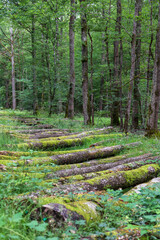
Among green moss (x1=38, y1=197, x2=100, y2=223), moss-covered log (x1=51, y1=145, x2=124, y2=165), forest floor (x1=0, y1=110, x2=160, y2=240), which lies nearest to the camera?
forest floor (x1=0, y1=110, x2=160, y2=240)

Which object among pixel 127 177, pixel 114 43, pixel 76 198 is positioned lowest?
pixel 127 177

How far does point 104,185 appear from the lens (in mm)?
3852

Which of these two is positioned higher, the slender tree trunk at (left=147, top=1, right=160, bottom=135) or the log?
the slender tree trunk at (left=147, top=1, right=160, bottom=135)

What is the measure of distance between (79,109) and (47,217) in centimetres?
3520

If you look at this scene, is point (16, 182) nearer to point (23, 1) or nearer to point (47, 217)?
point (47, 217)

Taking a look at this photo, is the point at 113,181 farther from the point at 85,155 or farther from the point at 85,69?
the point at 85,69

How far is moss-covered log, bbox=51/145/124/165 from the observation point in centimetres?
520

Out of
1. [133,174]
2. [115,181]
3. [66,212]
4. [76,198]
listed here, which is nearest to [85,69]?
[133,174]

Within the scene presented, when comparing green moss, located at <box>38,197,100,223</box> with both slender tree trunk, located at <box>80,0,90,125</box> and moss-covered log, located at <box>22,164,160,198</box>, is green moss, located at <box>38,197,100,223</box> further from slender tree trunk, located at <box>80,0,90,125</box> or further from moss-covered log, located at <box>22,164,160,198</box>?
slender tree trunk, located at <box>80,0,90,125</box>

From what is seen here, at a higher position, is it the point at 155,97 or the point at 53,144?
the point at 155,97

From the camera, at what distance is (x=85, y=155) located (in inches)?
230

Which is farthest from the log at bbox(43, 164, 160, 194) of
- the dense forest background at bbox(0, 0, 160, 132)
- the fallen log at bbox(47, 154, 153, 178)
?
the dense forest background at bbox(0, 0, 160, 132)

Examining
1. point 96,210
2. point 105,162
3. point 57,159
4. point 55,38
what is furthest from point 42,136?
point 55,38

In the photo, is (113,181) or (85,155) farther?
(85,155)
